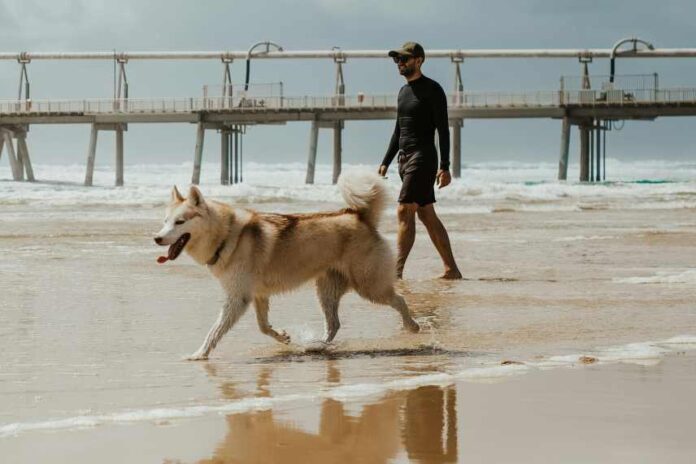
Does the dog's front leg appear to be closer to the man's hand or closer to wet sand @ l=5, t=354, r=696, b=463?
wet sand @ l=5, t=354, r=696, b=463

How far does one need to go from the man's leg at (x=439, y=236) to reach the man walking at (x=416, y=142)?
0.4 inches

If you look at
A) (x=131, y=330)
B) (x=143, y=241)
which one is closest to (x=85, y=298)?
(x=131, y=330)

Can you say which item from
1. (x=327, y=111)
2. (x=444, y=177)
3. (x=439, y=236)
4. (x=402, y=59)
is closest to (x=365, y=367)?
(x=444, y=177)

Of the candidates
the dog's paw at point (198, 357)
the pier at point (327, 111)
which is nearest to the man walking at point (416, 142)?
the dog's paw at point (198, 357)

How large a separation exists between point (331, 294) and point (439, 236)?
307 cm

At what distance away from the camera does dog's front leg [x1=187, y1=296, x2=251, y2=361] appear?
5.35 metres

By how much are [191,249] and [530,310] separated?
8.39ft

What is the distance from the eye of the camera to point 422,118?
8.28 meters

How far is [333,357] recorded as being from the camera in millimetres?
5520

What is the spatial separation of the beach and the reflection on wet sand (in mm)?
11

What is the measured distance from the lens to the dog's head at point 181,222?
545 cm

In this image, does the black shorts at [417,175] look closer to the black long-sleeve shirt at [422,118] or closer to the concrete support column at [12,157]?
the black long-sleeve shirt at [422,118]

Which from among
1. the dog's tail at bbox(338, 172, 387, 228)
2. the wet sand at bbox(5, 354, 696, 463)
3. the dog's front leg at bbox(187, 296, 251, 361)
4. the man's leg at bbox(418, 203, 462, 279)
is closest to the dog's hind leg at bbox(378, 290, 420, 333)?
the dog's tail at bbox(338, 172, 387, 228)

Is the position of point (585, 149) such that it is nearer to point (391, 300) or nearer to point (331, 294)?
point (391, 300)
